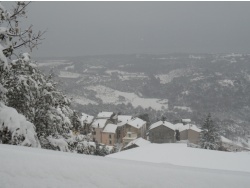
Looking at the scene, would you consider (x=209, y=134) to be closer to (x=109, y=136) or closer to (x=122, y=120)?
(x=109, y=136)

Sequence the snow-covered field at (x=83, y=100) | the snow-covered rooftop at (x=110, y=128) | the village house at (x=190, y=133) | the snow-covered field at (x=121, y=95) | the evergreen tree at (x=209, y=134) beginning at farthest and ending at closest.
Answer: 1. the snow-covered field at (x=121, y=95)
2. the snow-covered field at (x=83, y=100)
3. the village house at (x=190, y=133)
4. the snow-covered rooftop at (x=110, y=128)
5. the evergreen tree at (x=209, y=134)

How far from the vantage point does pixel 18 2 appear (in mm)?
7199

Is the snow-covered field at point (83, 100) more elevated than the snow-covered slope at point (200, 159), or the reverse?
the snow-covered slope at point (200, 159)

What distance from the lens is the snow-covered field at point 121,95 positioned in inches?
5458

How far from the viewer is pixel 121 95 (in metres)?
158

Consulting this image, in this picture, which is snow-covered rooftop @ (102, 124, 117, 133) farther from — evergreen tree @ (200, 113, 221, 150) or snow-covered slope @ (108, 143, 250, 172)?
snow-covered slope @ (108, 143, 250, 172)

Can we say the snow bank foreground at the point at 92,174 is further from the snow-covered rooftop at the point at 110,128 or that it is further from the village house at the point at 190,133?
the village house at the point at 190,133

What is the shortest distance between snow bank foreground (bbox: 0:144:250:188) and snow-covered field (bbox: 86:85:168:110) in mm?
130726

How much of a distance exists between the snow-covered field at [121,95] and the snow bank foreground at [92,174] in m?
131

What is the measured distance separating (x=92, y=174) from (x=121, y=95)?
155m

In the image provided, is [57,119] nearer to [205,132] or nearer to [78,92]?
[205,132]

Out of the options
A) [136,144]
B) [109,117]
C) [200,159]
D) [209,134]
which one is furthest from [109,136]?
[200,159]

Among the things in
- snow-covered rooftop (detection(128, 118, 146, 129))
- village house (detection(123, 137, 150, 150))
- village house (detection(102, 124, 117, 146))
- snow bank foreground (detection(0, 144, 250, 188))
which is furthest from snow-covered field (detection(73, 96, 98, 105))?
snow bank foreground (detection(0, 144, 250, 188))

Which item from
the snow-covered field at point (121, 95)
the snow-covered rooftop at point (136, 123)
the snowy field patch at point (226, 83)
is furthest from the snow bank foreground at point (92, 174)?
the snowy field patch at point (226, 83)
